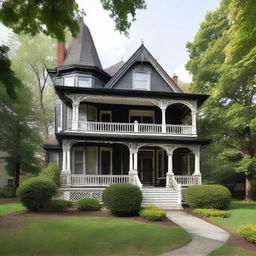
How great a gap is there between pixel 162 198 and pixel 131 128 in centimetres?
600

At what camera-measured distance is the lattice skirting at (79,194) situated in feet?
60.1

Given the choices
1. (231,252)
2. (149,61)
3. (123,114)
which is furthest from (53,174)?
(231,252)

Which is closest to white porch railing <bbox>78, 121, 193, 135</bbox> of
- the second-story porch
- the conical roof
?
the second-story porch

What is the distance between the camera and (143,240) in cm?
965

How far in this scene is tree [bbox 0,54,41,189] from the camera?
2958 centimetres

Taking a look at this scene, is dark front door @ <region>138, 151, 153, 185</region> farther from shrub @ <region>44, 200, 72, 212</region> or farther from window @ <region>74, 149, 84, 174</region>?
shrub @ <region>44, 200, 72, 212</region>

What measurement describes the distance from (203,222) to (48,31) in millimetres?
11661

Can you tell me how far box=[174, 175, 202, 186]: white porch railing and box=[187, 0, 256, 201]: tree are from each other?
150 inches

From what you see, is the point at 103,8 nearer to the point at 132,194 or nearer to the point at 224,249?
the point at 224,249

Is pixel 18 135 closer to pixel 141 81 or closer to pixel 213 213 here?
pixel 141 81

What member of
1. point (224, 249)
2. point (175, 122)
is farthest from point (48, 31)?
point (175, 122)

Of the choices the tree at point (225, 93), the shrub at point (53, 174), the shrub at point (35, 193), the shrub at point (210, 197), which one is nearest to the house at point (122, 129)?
the shrub at point (53, 174)

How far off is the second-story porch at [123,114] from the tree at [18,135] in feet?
26.3

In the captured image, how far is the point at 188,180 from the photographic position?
20.2 metres
